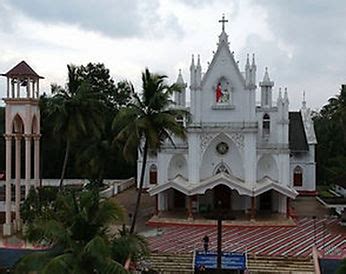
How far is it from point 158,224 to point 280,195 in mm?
7514

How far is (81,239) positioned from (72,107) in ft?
57.0

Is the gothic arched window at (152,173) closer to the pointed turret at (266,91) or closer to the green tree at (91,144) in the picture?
the green tree at (91,144)

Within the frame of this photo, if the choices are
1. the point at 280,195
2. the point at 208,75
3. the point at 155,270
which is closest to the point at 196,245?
the point at 155,270

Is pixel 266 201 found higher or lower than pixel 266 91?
lower

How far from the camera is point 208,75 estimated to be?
36.6 m

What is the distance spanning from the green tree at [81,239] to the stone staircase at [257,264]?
9.66 meters

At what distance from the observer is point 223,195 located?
36906mm

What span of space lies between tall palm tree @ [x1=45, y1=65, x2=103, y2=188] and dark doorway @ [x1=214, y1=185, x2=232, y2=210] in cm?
953

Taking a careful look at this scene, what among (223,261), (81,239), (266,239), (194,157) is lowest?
(266,239)

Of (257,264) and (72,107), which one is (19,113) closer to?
(72,107)

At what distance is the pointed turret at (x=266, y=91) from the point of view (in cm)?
3978

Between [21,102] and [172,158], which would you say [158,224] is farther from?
[21,102]

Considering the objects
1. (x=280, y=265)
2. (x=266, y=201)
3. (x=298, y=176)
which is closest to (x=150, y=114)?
(x=280, y=265)

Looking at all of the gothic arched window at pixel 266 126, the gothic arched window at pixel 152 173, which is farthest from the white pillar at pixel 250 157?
the gothic arched window at pixel 152 173
